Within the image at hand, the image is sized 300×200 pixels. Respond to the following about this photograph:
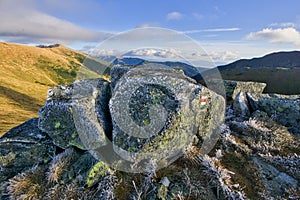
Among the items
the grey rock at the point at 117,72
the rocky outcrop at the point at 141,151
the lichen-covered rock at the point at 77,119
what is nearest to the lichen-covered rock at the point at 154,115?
the rocky outcrop at the point at 141,151

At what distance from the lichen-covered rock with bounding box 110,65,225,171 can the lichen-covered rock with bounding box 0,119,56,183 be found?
2877 mm

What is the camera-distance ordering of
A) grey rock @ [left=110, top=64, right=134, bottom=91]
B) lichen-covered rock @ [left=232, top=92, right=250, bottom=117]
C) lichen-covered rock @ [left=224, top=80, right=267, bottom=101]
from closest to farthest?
grey rock @ [left=110, top=64, right=134, bottom=91] < lichen-covered rock @ [left=232, top=92, right=250, bottom=117] < lichen-covered rock @ [left=224, top=80, right=267, bottom=101]

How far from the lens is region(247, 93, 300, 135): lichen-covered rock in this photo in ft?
41.0

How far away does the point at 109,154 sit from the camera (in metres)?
8.49

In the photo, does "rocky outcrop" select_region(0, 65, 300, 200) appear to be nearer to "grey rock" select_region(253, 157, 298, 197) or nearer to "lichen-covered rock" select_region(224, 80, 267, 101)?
"grey rock" select_region(253, 157, 298, 197)

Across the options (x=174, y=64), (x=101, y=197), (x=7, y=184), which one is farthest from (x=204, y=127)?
(x=7, y=184)

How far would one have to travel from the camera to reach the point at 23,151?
9.27 m

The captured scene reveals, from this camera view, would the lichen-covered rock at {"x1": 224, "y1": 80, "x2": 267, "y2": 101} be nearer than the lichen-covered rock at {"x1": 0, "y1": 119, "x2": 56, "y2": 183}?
No

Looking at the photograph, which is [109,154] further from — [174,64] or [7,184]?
[174,64]

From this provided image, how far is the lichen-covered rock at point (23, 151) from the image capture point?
8943mm

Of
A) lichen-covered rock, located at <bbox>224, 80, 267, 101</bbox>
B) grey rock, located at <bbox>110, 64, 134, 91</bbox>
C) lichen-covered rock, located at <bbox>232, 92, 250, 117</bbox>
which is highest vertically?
grey rock, located at <bbox>110, 64, 134, 91</bbox>

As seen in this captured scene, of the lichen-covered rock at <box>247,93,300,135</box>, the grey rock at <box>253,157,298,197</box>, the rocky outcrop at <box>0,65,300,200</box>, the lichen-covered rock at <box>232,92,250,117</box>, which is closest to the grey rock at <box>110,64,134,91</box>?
the rocky outcrop at <box>0,65,300,200</box>

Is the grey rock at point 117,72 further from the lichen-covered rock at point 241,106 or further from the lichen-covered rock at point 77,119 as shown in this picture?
the lichen-covered rock at point 241,106

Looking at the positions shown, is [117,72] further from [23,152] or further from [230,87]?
[230,87]
